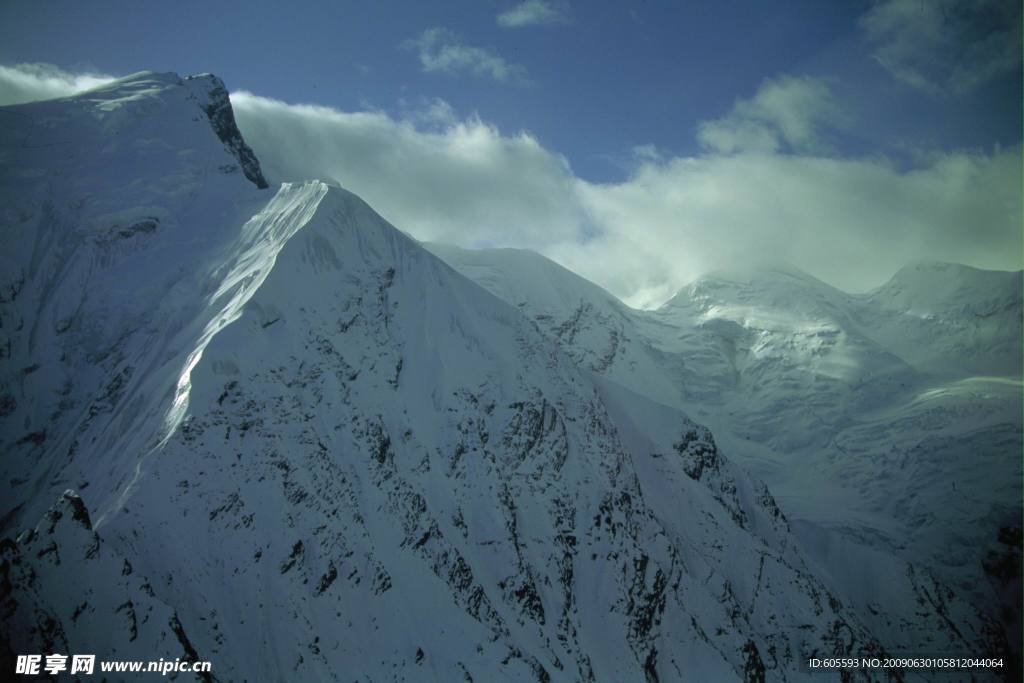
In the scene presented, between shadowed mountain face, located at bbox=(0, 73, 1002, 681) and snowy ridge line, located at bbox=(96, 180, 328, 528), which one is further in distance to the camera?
snowy ridge line, located at bbox=(96, 180, 328, 528)

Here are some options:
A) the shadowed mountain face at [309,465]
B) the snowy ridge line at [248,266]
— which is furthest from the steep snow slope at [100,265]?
the snowy ridge line at [248,266]

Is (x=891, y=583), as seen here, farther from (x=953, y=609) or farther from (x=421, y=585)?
(x=421, y=585)

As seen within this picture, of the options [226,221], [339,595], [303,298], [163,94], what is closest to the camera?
[339,595]

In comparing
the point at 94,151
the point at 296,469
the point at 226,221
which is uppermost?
the point at 94,151

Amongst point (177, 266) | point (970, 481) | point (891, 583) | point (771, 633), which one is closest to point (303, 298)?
point (177, 266)

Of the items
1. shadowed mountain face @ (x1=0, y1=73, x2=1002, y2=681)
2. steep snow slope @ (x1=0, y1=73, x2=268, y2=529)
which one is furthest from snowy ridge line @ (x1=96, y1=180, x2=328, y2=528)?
steep snow slope @ (x1=0, y1=73, x2=268, y2=529)

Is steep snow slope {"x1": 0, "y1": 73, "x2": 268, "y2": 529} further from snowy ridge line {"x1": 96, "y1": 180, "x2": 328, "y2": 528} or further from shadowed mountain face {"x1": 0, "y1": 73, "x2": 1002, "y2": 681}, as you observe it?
snowy ridge line {"x1": 96, "y1": 180, "x2": 328, "y2": 528}

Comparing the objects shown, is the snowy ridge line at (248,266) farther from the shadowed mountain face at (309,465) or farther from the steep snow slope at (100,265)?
the steep snow slope at (100,265)

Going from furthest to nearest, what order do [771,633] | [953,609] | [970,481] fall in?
[970,481], [953,609], [771,633]
